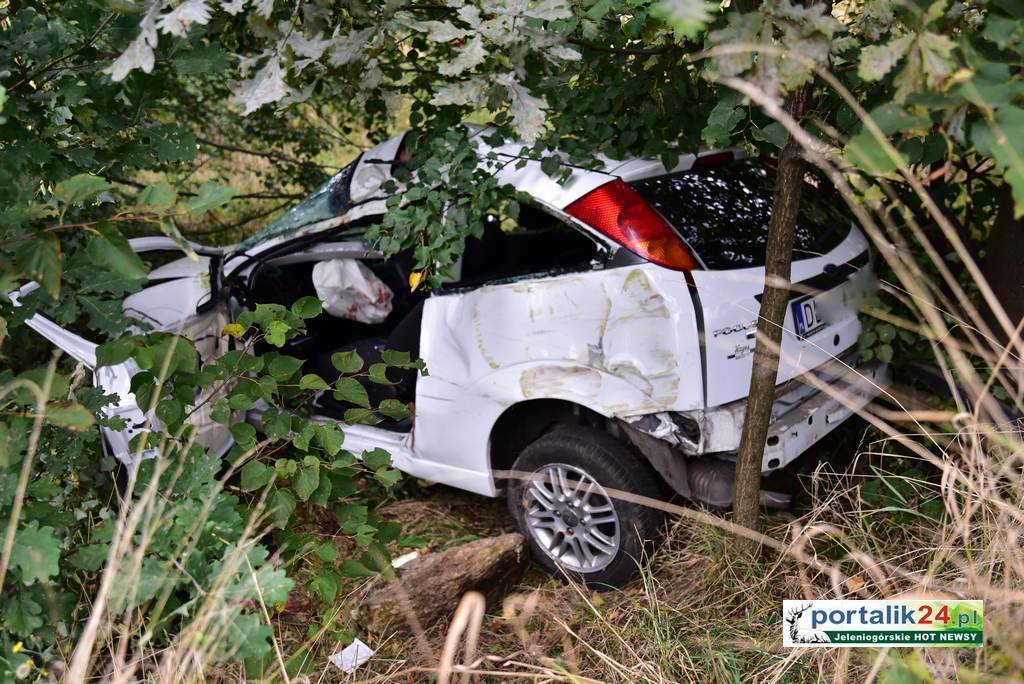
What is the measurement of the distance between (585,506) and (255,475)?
1.32 m

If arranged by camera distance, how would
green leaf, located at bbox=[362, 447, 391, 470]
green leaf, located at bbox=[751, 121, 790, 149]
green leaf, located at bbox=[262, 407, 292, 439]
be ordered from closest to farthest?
green leaf, located at bbox=[751, 121, 790, 149], green leaf, located at bbox=[262, 407, 292, 439], green leaf, located at bbox=[362, 447, 391, 470]

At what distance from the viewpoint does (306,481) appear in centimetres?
243

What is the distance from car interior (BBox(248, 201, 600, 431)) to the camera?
132 inches

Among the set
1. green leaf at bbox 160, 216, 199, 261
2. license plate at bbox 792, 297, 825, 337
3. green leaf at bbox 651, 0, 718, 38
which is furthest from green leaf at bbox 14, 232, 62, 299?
license plate at bbox 792, 297, 825, 337

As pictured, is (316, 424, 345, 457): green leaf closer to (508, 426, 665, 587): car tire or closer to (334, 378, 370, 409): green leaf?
(334, 378, 370, 409): green leaf

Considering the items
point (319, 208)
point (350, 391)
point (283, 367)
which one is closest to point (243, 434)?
point (283, 367)

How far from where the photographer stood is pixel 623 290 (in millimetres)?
2986

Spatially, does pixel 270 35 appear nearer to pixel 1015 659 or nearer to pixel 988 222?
pixel 1015 659

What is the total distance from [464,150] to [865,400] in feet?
5.89

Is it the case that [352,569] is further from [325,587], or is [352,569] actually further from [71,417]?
[71,417]

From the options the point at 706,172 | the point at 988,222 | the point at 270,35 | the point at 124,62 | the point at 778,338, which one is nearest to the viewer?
the point at 124,62

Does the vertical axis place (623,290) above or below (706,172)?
below

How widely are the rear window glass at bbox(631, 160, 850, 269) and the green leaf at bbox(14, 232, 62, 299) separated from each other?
1957mm

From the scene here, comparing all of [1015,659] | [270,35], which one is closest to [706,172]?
[270,35]
